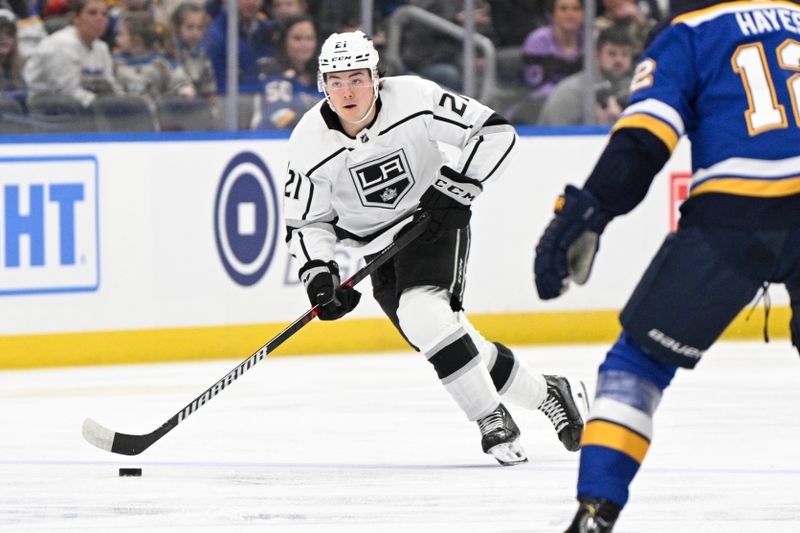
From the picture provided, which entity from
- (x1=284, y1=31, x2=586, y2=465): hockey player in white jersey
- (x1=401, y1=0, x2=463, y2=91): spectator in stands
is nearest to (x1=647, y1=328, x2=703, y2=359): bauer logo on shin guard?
(x1=284, y1=31, x2=586, y2=465): hockey player in white jersey

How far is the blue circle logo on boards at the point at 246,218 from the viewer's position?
8062 millimetres

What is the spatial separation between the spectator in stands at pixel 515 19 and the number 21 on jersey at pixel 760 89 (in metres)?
5.42

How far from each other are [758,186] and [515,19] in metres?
5.52

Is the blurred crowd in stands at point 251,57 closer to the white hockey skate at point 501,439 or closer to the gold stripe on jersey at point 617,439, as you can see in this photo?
the white hockey skate at point 501,439

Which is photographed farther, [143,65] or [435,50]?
[435,50]

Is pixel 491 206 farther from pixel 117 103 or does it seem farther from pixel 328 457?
pixel 328 457

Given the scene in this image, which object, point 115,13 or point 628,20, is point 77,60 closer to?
point 115,13

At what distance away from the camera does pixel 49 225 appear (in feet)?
25.0

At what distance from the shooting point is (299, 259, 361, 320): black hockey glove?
4980 mm

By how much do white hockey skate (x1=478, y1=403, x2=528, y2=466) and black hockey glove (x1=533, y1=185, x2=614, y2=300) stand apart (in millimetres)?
1838

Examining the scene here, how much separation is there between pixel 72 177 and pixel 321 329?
1313mm

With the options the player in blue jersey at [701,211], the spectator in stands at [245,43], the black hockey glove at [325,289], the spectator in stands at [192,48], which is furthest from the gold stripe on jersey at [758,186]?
the spectator in stands at [245,43]

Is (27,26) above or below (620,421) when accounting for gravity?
below

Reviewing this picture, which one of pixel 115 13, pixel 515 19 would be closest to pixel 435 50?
pixel 515 19
